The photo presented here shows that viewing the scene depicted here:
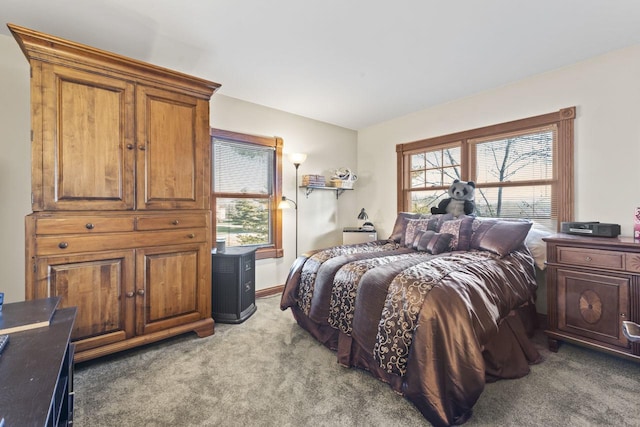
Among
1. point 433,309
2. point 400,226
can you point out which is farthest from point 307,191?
point 433,309

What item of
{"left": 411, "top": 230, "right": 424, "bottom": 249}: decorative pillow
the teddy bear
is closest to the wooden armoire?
{"left": 411, "top": 230, "right": 424, "bottom": 249}: decorative pillow

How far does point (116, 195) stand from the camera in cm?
197

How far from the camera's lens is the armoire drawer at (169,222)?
2.07 meters

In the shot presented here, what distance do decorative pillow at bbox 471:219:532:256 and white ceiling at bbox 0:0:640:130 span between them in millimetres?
1498

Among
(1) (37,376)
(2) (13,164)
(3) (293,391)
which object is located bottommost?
(3) (293,391)

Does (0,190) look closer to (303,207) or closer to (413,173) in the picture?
(303,207)

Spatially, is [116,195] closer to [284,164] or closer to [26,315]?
[26,315]

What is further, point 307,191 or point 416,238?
point 307,191

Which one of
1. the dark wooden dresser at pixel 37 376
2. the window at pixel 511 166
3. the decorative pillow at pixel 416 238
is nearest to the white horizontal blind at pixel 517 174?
the window at pixel 511 166

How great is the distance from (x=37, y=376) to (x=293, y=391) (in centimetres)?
129

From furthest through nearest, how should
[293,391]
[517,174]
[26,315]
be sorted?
[517,174], [293,391], [26,315]

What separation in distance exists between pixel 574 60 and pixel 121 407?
14.3 feet

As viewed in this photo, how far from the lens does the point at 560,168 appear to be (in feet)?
8.57

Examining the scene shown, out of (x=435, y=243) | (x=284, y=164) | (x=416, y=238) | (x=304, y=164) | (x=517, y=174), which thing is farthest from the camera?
(x=304, y=164)
